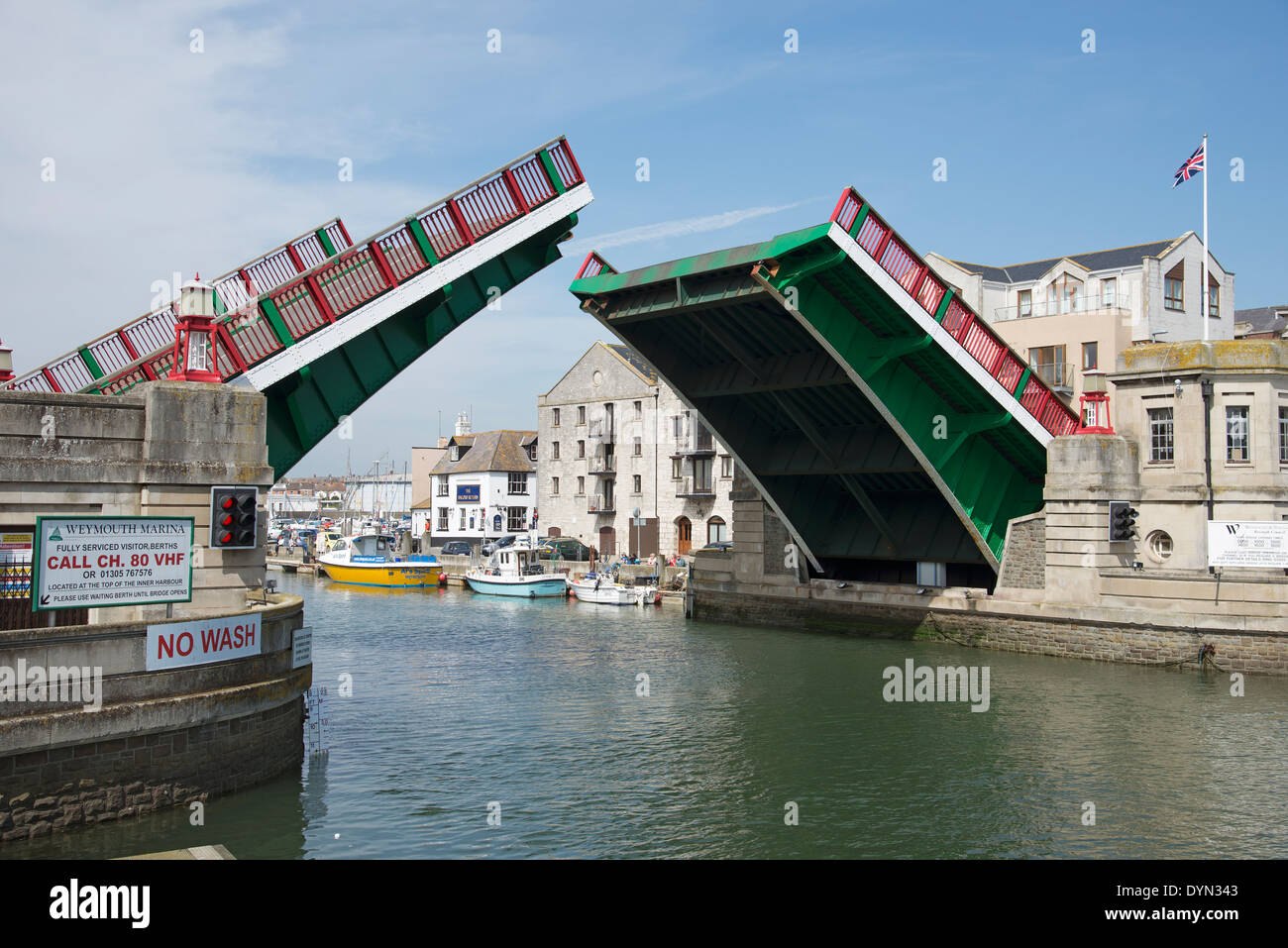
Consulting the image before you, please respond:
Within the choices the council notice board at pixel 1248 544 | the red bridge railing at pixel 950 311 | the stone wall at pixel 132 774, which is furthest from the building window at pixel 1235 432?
the stone wall at pixel 132 774

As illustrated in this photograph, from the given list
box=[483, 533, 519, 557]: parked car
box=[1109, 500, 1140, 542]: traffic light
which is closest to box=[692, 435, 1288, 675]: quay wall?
box=[1109, 500, 1140, 542]: traffic light

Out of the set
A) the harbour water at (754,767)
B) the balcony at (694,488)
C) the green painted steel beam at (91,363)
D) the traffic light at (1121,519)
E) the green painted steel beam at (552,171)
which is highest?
the green painted steel beam at (552,171)

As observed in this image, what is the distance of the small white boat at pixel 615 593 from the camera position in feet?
172

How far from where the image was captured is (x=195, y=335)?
18.2 m

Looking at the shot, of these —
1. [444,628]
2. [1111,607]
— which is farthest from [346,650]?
[1111,607]

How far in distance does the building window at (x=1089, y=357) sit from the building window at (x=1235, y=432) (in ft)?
50.0

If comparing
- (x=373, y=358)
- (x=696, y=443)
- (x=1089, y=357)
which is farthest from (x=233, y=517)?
(x=696, y=443)

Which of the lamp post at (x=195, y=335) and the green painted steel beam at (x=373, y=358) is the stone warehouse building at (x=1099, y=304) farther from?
the lamp post at (x=195, y=335)

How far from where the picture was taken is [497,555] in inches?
2438

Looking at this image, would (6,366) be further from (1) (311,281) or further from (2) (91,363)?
(1) (311,281)

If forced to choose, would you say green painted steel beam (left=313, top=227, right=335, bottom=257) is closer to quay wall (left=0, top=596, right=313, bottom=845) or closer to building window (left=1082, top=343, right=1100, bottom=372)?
quay wall (left=0, top=596, right=313, bottom=845)

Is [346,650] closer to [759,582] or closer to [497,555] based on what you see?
[759,582]

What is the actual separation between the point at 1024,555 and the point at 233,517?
25.7 m
